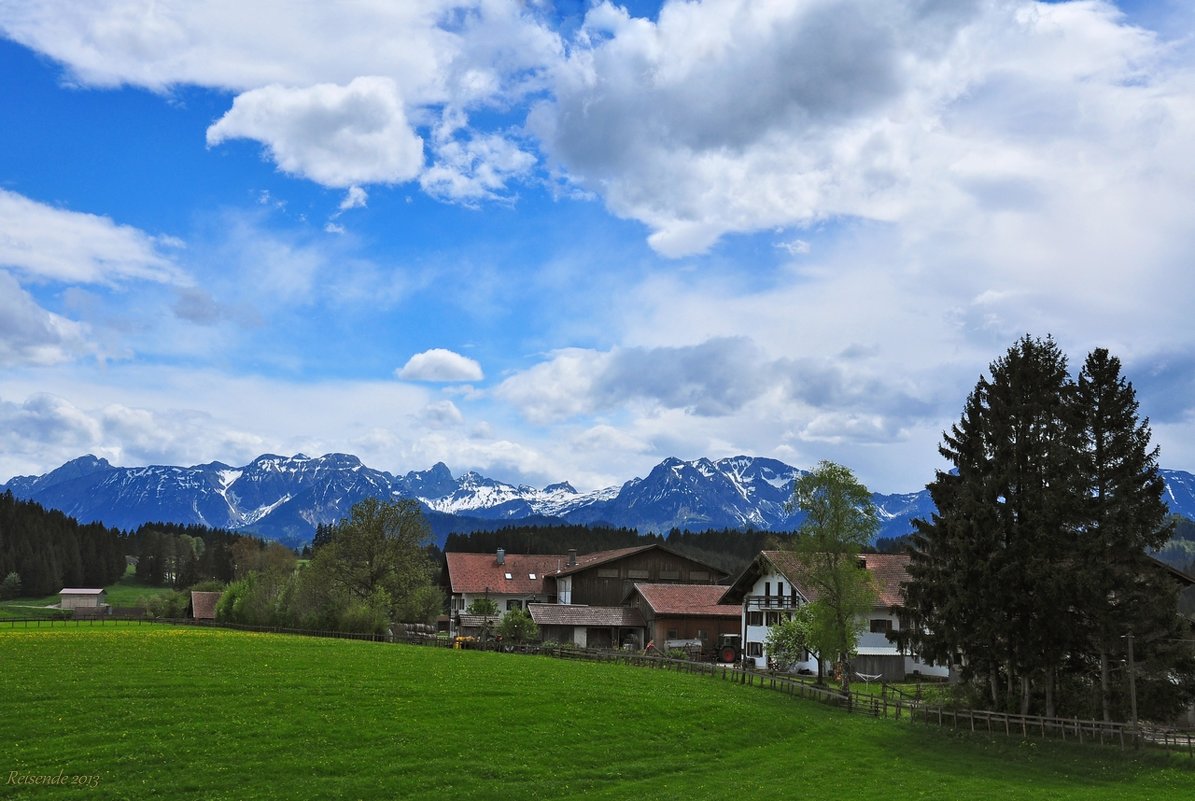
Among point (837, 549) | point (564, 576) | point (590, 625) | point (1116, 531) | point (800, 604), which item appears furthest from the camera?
point (564, 576)

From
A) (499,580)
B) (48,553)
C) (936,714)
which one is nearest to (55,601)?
(48,553)

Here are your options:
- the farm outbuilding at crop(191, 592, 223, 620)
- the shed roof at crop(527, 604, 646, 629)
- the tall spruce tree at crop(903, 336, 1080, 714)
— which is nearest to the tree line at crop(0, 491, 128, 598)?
the farm outbuilding at crop(191, 592, 223, 620)

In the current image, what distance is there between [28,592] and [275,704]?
155829 mm

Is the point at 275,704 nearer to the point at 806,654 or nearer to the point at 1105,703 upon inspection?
the point at 1105,703

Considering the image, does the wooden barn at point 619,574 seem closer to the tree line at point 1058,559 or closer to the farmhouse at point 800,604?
the farmhouse at point 800,604

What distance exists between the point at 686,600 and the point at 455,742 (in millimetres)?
55374

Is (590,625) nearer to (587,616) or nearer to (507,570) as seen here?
(587,616)

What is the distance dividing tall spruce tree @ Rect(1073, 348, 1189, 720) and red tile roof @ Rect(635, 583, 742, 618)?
44486 millimetres

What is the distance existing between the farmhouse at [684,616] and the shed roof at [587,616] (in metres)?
1.11

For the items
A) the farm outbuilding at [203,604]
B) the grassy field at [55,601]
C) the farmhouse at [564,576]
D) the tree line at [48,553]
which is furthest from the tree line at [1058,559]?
the tree line at [48,553]

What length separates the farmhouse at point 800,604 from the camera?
2783 inches

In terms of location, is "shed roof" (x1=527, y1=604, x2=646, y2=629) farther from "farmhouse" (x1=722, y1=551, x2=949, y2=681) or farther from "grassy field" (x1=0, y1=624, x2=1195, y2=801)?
"grassy field" (x1=0, y1=624, x2=1195, y2=801)

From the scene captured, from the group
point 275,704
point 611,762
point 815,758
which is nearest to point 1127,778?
point 815,758

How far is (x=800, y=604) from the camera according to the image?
242 ft
